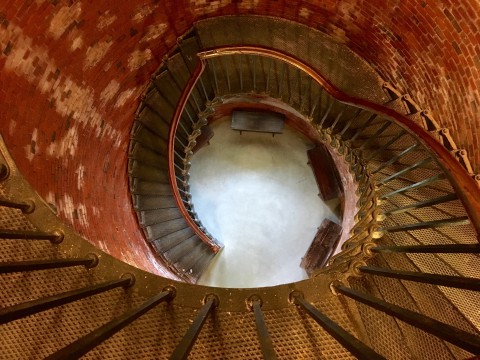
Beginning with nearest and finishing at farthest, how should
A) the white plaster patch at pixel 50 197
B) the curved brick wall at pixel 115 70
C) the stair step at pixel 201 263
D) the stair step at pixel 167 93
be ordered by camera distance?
1. the curved brick wall at pixel 115 70
2. the white plaster patch at pixel 50 197
3. the stair step at pixel 167 93
4. the stair step at pixel 201 263

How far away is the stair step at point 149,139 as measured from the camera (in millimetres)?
5496

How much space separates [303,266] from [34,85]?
16.8 ft

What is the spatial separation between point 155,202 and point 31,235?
3772 millimetres

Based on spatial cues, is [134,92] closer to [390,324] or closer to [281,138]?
[281,138]

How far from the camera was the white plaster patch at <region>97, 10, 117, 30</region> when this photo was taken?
152 inches

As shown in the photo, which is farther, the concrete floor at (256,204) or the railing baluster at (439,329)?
the concrete floor at (256,204)

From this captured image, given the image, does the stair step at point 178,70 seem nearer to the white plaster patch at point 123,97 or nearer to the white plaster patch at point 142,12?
the white plaster patch at point 123,97

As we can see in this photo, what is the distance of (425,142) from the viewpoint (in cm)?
292

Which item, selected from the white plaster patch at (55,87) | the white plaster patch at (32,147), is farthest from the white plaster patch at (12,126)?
the white plaster patch at (55,87)

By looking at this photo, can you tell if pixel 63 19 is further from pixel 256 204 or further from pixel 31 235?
pixel 256 204

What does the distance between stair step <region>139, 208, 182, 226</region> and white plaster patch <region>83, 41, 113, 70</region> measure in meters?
2.34

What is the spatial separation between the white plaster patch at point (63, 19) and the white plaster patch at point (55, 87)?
21 centimetres

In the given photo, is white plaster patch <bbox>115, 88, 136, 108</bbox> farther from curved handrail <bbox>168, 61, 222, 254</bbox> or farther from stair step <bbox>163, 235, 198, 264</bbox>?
stair step <bbox>163, 235, 198, 264</bbox>

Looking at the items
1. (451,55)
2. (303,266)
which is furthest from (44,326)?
(303,266)
